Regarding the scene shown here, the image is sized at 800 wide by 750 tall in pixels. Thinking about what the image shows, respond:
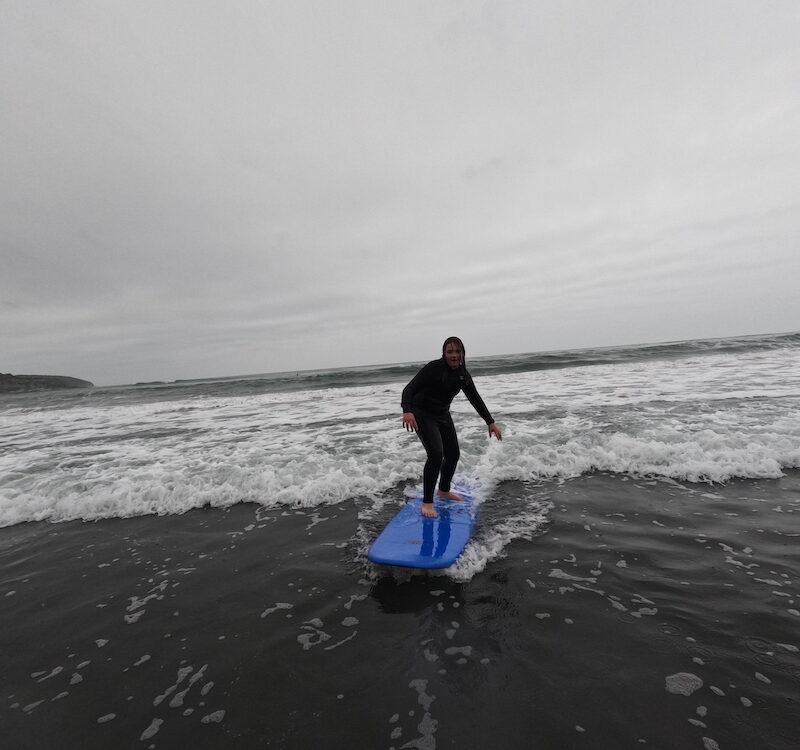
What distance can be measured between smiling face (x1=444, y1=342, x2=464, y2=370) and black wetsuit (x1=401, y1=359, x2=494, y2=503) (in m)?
0.13

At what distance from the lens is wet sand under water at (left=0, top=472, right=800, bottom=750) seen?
2.65m

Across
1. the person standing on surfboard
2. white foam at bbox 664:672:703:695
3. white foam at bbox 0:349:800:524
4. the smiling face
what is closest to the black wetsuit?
the person standing on surfboard

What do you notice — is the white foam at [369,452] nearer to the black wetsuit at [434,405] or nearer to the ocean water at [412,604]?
the ocean water at [412,604]

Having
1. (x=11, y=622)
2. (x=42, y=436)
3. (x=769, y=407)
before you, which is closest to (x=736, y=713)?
(x=11, y=622)

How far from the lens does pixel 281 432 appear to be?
12.3m

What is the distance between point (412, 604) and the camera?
3951mm

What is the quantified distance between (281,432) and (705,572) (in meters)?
10.8

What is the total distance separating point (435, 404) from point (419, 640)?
331 cm

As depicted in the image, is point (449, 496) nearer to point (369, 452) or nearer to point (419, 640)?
point (419, 640)

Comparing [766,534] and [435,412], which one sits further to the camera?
[435,412]

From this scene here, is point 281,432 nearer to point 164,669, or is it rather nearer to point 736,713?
point 164,669

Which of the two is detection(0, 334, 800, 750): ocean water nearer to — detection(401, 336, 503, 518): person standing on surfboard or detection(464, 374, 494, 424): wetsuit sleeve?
detection(401, 336, 503, 518): person standing on surfboard

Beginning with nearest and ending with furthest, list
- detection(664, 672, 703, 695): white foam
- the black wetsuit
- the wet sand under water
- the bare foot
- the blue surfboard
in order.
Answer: the wet sand under water → detection(664, 672, 703, 695): white foam → the blue surfboard → the black wetsuit → the bare foot

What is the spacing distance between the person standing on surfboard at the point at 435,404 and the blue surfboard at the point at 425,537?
0.86 feet
